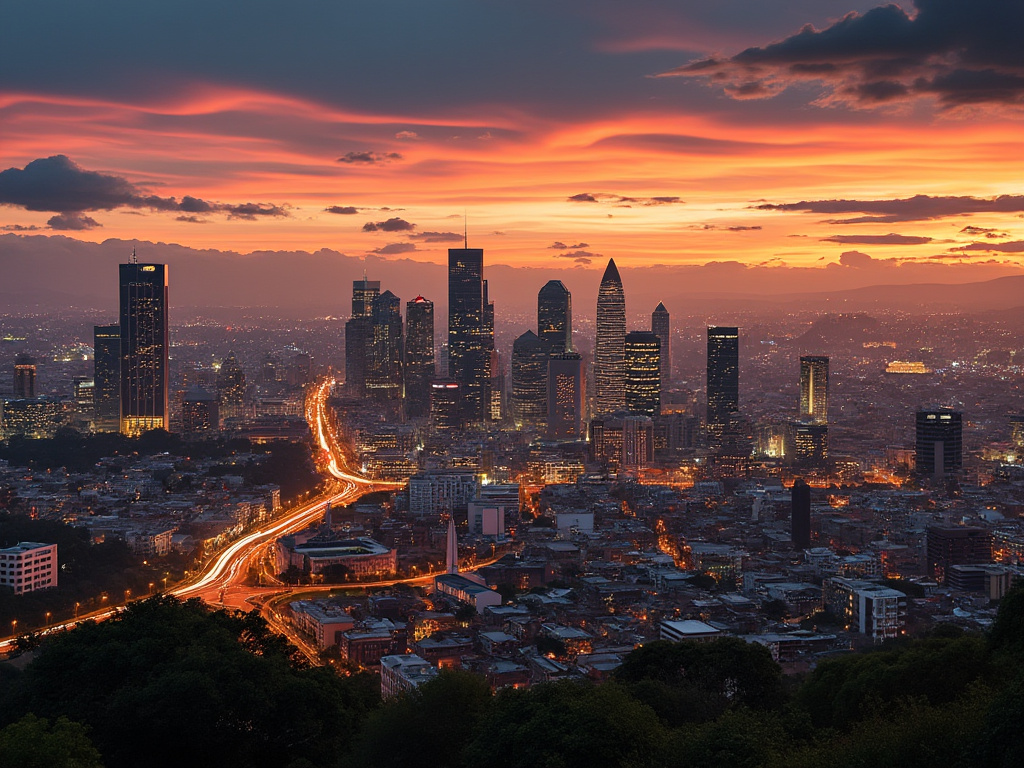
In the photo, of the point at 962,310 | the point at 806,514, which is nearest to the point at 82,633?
the point at 806,514

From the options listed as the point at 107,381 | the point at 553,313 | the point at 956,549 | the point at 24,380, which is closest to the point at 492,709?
the point at 956,549

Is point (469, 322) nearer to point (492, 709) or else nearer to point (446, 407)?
point (446, 407)

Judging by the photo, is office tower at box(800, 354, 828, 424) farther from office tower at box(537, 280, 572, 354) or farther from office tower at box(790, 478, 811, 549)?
office tower at box(790, 478, 811, 549)

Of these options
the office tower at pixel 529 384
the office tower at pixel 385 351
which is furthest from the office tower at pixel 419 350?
the office tower at pixel 529 384

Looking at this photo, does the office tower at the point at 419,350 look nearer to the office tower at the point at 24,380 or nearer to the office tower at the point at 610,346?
the office tower at the point at 610,346

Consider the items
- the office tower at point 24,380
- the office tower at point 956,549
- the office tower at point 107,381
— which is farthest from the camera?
the office tower at point 24,380

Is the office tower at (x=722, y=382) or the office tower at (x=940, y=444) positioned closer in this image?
the office tower at (x=940, y=444)

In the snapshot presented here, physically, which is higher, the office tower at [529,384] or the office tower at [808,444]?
the office tower at [529,384]
